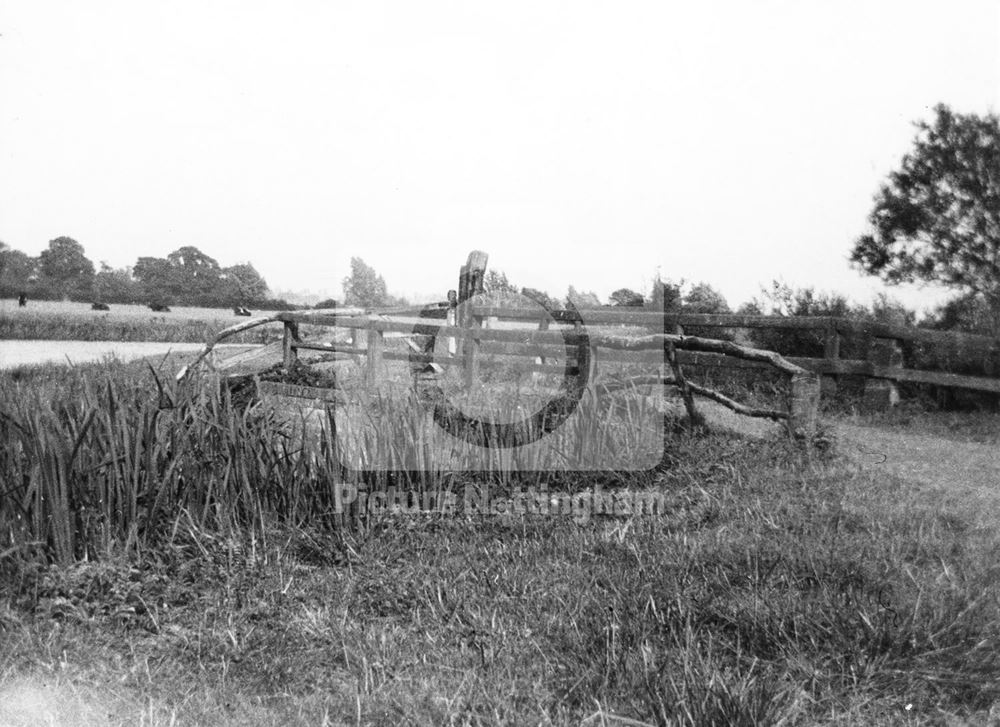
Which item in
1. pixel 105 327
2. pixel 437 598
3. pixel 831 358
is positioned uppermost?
pixel 105 327

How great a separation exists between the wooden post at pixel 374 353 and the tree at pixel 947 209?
7.04 meters

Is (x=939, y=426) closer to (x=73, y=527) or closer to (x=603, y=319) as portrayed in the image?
(x=603, y=319)

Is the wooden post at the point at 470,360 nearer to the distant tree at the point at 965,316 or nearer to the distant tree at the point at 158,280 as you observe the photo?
the distant tree at the point at 158,280

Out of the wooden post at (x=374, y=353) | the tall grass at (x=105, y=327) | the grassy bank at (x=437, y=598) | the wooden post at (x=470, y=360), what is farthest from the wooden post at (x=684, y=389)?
the tall grass at (x=105, y=327)

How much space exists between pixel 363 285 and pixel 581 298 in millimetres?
5337

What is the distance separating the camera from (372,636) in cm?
316

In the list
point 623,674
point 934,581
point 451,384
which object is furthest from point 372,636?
point 451,384

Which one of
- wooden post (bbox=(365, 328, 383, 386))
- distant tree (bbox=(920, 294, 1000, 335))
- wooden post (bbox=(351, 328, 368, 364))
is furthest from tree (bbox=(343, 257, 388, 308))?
distant tree (bbox=(920, 294, 1000, 335))

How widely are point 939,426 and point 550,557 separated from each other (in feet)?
19.3

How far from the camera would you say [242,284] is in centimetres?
530

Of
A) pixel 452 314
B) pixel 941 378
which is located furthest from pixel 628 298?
pixel 941 378

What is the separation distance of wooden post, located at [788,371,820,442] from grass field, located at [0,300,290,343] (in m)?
3.87

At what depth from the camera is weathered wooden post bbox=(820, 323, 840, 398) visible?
8.97 meters

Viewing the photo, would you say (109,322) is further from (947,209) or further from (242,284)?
(947,209)
